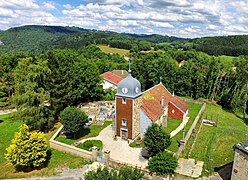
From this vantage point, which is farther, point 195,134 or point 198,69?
point 198,69

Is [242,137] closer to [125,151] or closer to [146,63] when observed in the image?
[125,151]

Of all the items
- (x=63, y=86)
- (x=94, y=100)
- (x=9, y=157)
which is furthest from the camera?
(x=94, y=100)

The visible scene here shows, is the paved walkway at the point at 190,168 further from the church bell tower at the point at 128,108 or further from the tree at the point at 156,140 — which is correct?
the church bell tower at the point at 128,108

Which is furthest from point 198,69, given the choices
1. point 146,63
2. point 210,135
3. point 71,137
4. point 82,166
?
point 82,166

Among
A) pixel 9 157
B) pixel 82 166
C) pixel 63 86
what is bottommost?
pixel 82 166

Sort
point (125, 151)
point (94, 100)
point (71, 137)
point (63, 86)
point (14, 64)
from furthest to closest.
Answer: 1. point (14, 64)
2. point (94, 100)
3. point (63, 86)
4. point (71, 137)
5. point (125, 151)

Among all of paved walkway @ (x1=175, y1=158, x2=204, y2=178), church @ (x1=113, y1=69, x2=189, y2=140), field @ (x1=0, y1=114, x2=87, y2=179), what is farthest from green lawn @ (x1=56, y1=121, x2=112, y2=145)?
paved walkway @ (x1=175, y1=158, x2=204, y2=178)

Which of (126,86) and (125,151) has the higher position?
(126,86)

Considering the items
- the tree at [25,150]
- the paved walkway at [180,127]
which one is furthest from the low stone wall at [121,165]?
the paved walkway at [180,127]

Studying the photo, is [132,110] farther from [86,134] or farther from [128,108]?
[86,134]
